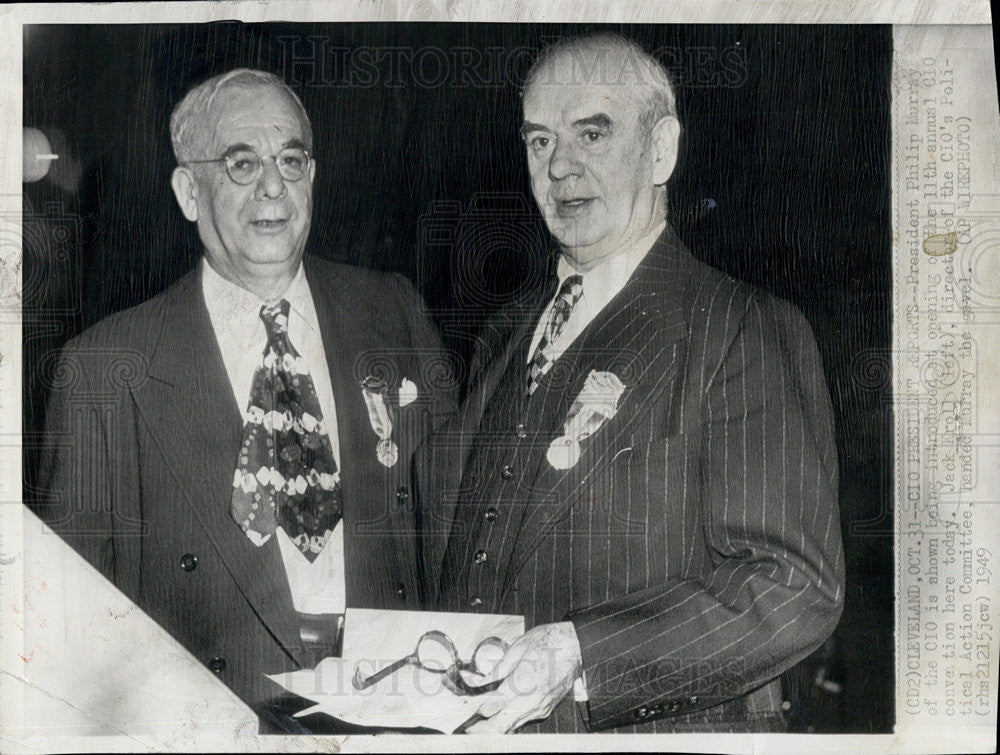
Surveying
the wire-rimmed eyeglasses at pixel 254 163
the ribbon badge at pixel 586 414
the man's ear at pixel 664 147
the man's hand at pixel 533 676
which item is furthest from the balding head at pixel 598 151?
the man's hand at pixel 533 676

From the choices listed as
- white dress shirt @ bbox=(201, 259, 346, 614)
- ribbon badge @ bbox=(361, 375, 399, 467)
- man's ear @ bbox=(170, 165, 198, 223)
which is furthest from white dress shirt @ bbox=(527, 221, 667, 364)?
man's ear @ bbox=(170, 165, 198, 223)

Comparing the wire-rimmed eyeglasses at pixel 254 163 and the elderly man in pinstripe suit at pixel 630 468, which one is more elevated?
the wire-rimmed eyeglasses at pixel 254 163

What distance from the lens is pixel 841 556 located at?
1642mm

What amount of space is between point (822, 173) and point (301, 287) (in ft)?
3.25

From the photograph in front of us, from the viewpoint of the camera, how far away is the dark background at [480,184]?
5.41 ft

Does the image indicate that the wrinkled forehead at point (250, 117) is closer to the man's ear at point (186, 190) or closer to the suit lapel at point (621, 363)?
the man's ear at point (186, 190)

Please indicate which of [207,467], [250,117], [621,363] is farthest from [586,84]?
[207,467]

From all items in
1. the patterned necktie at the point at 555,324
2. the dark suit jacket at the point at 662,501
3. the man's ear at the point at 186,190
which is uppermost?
the man's ear at the point at 186,190

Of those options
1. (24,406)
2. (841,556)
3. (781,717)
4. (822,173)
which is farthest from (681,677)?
(24,406)

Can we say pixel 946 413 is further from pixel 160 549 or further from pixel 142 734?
pixel 142 734

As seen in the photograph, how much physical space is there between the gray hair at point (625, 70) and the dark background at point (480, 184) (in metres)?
0.02

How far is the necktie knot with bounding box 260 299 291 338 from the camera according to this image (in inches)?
65.1

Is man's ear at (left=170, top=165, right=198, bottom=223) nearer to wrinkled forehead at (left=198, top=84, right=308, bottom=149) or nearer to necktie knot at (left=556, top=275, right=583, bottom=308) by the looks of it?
wrinkled forehead at (left=198, top=84, right=308, bottom=149)

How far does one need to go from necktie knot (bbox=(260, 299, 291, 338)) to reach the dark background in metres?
0.15
